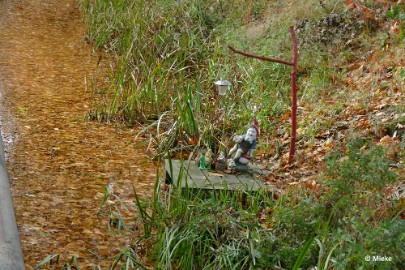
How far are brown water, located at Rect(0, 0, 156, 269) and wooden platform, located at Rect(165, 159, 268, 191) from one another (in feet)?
1.78

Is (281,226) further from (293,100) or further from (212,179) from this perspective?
(293,100)

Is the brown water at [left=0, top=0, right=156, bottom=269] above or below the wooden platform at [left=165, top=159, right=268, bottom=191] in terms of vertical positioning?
below

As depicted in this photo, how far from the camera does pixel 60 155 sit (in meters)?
6.50

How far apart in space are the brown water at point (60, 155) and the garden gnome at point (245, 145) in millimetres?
868

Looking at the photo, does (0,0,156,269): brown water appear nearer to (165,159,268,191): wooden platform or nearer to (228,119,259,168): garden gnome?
(165,159,268,191): wooden platform

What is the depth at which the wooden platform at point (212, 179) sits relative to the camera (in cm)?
516

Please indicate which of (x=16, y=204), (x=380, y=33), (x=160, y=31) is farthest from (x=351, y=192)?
(x=160, y=31)

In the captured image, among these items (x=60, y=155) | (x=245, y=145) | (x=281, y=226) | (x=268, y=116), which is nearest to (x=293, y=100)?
(x=245, y=145)

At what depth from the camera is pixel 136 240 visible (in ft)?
15.5

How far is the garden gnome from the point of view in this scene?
5543mm

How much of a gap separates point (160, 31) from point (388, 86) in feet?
11.9

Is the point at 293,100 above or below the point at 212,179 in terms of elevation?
above

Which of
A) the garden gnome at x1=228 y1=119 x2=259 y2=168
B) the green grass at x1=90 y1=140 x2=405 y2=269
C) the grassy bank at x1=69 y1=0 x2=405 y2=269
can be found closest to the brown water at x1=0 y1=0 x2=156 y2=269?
the grassy bank at x1=69 y1=0 x2=405 y2=269

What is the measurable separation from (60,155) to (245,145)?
1933mm
